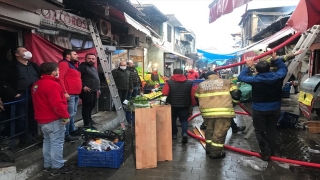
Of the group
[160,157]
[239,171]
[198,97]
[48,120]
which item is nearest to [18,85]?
[48,120]

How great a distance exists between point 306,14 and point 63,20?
5602 millimetres

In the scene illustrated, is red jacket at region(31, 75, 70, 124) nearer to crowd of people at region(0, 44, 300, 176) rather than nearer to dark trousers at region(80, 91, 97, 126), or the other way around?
crowd of people at region(0, 44, 300, 176)

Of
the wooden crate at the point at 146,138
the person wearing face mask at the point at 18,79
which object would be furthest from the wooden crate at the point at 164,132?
the person wearing face mask at the point at 18,79

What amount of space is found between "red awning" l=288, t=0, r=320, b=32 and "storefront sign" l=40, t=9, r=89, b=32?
524cm

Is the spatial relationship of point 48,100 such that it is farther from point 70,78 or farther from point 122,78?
point 122,78

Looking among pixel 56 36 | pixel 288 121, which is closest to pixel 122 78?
pixel 56 36

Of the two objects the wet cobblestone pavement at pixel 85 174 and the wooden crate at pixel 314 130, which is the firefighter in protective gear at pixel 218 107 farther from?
the wooden crate at pixel 314 130

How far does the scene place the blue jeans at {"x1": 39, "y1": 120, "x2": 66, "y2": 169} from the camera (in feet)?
13.9

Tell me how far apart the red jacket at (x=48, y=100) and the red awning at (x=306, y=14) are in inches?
154

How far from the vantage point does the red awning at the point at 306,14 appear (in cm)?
350

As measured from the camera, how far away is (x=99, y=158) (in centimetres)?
466

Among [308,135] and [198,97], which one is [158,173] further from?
[308,135]

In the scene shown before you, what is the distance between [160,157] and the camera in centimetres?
507

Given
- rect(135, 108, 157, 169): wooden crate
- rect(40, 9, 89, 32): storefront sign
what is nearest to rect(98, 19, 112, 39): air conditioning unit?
rect(40, 9, 89, 32): storefront sign
